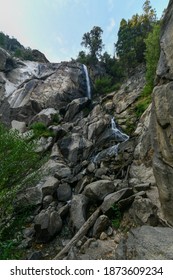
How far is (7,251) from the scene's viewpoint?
12.9 metres

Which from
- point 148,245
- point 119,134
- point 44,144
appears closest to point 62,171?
point 44,144

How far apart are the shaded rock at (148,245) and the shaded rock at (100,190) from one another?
5.87 metres

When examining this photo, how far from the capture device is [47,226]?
14.4 m

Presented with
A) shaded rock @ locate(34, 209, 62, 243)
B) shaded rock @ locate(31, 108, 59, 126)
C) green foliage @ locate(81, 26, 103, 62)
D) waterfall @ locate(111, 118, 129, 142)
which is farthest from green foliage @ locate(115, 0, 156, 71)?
shaded rock @ locate(34, 209, 62, 243)

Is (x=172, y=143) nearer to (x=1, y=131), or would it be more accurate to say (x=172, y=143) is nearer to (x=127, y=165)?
(x=127, y=165)

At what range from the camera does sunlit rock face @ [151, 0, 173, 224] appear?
1021 cm

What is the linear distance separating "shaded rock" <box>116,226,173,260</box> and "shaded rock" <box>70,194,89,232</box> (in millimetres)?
5095

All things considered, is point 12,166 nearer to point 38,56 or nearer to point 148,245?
point 148,245

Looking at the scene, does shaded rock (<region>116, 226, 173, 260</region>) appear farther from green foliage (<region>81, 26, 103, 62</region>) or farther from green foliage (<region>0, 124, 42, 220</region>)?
green foliage (<region>81, 26, 103, 62</region>)

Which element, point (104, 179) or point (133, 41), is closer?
point (104, 179)

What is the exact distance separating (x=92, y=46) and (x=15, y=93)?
812 inches

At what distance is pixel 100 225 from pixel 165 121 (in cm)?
631

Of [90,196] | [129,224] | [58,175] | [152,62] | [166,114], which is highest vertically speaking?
[152,62]
